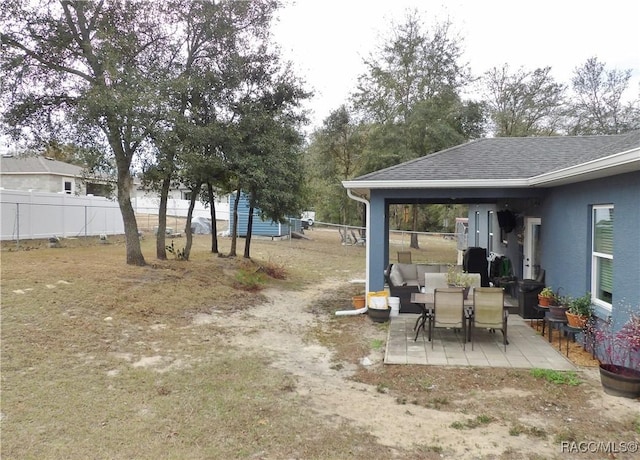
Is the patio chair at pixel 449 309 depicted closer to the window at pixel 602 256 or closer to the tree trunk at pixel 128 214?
the window at pixel 602 256

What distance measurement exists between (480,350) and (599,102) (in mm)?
24250

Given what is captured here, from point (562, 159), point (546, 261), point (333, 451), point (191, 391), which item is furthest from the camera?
point (562, 159)

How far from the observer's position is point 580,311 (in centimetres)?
611

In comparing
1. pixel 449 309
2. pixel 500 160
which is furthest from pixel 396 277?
pixel 500 160

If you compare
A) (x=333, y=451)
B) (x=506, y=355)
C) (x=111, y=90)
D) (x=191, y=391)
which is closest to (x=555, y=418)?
(x=506, y=355)

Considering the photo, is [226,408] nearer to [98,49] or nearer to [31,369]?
[31,369]

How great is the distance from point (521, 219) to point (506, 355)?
5.23m

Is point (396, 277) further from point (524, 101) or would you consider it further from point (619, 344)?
point (524, 101)

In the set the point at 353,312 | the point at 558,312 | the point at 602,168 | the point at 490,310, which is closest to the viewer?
the point at 602,168

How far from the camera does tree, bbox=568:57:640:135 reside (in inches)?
→ 906

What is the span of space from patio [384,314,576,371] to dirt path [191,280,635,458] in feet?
1.31

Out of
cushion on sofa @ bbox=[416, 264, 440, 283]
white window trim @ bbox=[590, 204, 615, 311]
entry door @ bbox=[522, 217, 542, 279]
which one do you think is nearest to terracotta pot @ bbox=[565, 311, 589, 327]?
white window trim @ bbox=[590, 204, 615, 311]

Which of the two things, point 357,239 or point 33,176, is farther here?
point 357,239

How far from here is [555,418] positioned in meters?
3.98
